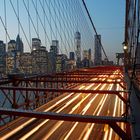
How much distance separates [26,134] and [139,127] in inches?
234

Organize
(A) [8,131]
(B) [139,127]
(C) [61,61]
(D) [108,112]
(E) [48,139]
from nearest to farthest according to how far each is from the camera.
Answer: (B) [139,127] → (E) [48,139] → (A) [8,131] → (D) [108,112] → (C) [61,61]

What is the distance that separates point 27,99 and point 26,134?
4.91 meters

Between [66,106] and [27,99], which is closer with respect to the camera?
[27,99]

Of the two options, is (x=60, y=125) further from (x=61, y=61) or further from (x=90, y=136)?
(x=61, y=61)

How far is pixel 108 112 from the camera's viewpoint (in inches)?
562

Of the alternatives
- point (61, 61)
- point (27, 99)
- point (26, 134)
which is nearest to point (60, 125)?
point (26, 134)

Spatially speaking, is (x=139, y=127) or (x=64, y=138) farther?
(x=64, y=138)

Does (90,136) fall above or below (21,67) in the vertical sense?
below

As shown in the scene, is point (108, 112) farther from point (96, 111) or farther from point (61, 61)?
point (61, 61)

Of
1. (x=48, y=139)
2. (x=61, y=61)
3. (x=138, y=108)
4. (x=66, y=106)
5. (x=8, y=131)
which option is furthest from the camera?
(x=61, y=61)

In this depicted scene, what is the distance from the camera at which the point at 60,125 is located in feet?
36.3

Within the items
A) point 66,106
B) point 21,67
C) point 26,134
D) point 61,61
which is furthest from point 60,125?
point 61,61

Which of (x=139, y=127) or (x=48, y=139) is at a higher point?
(x=139, y=127)

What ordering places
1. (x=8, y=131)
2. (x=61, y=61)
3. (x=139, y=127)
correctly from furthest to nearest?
(x=61, y=61) → (x=8, y=131) → (x=139, y=127)
